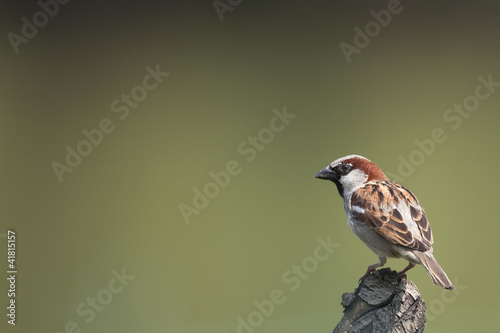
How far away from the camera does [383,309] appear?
50.5 inches

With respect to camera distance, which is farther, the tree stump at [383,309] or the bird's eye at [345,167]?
the bird's eye at [345,167]

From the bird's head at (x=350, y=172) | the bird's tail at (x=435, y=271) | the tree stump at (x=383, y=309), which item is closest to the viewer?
the tree stump at (x=383, y=309)

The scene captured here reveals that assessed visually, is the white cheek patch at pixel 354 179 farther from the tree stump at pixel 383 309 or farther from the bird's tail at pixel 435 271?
the tree stump at pixel 383 309

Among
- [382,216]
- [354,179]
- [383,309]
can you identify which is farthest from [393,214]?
[383,309]

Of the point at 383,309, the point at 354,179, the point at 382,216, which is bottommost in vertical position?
the point at 383,309

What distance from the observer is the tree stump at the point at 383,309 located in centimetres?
124

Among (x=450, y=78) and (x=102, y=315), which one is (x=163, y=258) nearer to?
(x=102, y=315)

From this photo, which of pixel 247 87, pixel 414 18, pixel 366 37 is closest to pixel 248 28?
pixel 247 87

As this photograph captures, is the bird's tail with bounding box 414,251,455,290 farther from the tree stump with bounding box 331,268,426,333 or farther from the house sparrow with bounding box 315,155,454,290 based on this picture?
the tree stump with bounding box 331,268,426,333

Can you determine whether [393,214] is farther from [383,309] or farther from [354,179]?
[383,309]

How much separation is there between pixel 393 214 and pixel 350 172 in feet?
0.61

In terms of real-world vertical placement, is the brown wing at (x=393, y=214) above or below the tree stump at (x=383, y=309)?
above

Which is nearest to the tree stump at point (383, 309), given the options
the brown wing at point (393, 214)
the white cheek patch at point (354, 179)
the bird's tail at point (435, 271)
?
the bird's tail at point (435, 271)

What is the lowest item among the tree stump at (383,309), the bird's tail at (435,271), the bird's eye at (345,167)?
the tree stump at (383,309)
